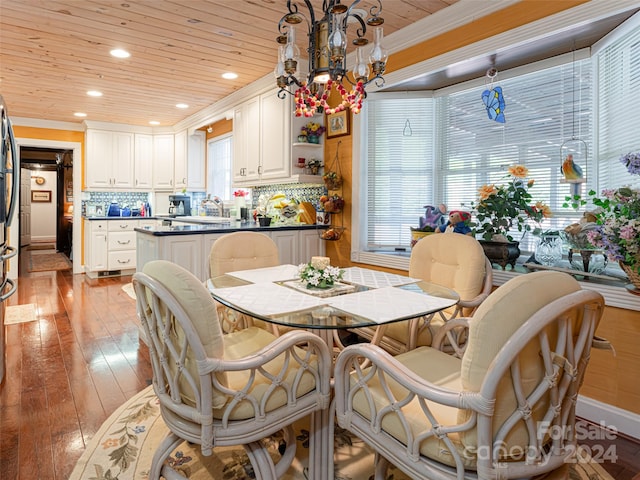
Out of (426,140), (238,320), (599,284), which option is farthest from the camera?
(426,140)

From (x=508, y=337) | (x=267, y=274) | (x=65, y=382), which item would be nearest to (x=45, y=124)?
(x=65, y=382)

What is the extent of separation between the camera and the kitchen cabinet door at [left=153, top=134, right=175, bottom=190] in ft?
23.2

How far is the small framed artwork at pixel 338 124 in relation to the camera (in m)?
3.69

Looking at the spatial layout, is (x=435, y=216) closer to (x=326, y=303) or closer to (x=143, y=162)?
(x=326, y=303)

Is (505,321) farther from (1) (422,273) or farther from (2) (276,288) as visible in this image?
(1) (422,273)

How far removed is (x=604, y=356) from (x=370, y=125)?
245 cm

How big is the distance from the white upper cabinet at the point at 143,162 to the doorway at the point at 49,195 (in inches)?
56.2

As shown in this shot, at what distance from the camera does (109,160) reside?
6.79 m

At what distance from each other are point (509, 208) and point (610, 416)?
4.32 feet

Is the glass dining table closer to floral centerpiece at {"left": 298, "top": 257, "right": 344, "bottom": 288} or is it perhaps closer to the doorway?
floral centerpiece at {"left": 298, "top": 257, "right": 344, "bottom": 288}

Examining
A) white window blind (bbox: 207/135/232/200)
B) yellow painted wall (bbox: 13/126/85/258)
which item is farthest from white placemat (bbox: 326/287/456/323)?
yellow painted wall (bbox: 13/126/85/258)

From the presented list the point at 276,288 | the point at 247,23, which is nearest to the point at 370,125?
the point at 247,23

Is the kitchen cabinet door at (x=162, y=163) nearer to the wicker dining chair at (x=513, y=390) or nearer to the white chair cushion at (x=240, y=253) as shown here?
the white chair cushion at (x=240, y=253)

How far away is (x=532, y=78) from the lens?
2850 millimetres
